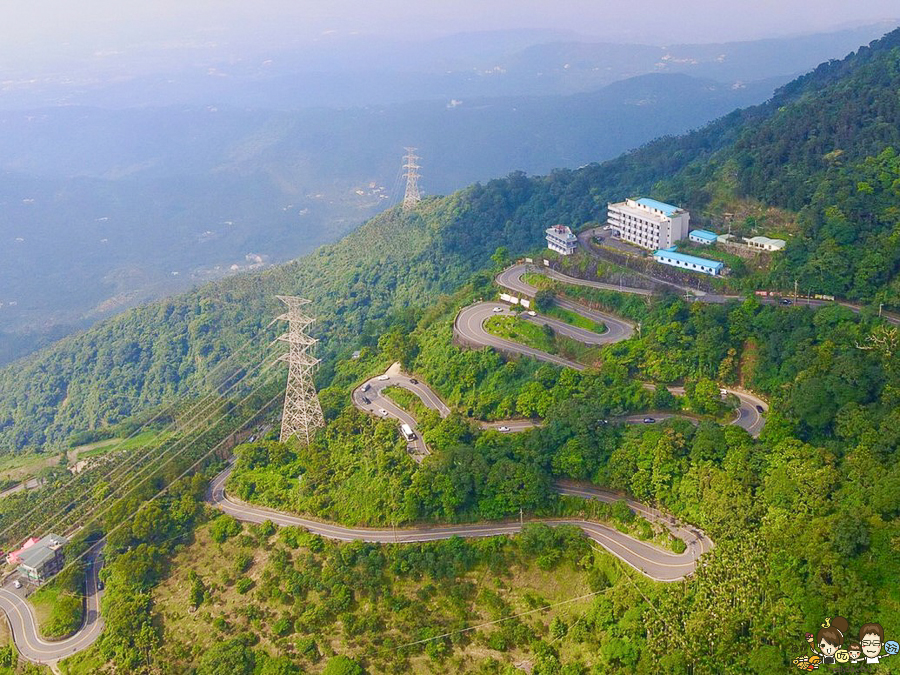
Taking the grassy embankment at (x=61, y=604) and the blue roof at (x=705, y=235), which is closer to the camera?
the grassy embankment at (x=61, y=604)

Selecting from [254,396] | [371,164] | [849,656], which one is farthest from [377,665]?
[371,164]

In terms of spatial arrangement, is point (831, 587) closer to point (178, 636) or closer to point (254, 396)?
point (178, 636)

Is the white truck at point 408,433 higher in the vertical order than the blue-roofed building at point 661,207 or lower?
lower

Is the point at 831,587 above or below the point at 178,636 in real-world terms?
above

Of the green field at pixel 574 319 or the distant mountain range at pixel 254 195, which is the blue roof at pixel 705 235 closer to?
the green field at pixel 574 319

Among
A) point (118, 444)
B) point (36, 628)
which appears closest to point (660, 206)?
point (36, 628)

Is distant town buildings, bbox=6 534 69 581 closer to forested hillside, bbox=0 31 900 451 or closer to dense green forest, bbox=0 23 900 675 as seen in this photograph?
dense green forest, bbox=0 23 900 675

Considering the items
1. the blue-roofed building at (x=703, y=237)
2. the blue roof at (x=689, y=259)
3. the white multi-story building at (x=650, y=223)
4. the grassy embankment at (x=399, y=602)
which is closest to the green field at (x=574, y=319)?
the blue roof at (x=689, y=259)
